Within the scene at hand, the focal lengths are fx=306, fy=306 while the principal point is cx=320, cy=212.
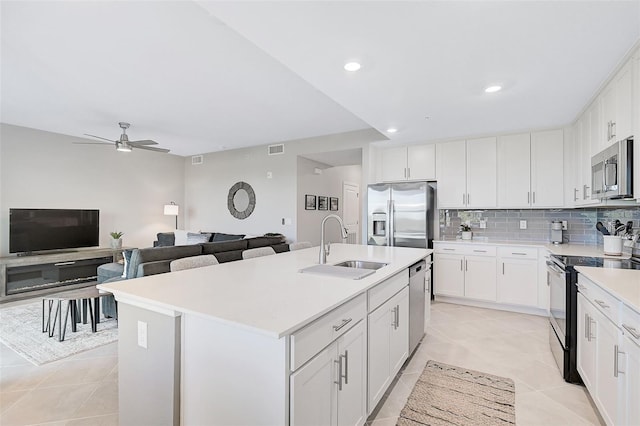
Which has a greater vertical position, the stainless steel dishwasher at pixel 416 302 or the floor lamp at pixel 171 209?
the floor lamp at pixel 171 209

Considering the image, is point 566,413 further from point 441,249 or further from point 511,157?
point 511,157

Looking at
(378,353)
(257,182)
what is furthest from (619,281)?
(257,182)

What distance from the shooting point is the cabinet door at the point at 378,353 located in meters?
1.80

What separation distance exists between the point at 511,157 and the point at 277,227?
13.3 ft

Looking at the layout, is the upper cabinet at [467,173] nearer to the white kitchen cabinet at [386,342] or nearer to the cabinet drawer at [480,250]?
the cabinet drawer at [480,250]

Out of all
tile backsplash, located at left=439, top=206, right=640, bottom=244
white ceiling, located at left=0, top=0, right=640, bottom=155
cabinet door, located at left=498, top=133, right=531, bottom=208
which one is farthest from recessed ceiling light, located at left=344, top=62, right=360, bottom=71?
tile backsplash, located at left=439, top=206, right=640, bottom=244

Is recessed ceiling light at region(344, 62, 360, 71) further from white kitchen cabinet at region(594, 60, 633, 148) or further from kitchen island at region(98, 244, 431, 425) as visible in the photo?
white kitchen cabinet at region(594, 60, 633, 148)

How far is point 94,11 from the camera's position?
2121 mm

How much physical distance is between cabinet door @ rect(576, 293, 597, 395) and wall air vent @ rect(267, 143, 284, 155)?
4.97m

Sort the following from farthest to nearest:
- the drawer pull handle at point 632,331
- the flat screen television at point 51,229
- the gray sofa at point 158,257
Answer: the flat screen television at point 51,229 → the gray sofa at point 158,257 → the drawer pull handle at point 632,331

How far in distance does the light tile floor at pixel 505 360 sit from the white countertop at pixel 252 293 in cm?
96

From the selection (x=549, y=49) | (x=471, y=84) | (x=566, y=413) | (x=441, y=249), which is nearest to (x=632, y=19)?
(x=549, y=49)

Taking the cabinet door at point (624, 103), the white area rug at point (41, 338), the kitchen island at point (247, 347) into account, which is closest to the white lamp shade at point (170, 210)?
the white area rug at point (41, 338)

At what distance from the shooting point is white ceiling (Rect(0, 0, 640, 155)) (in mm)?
1757
